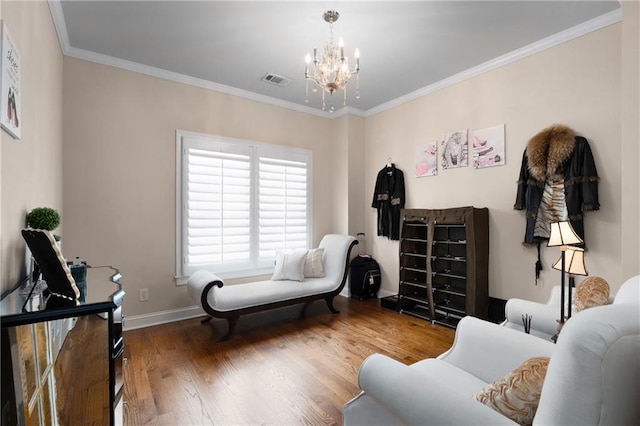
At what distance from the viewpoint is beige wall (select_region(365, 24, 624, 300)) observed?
8.64ft

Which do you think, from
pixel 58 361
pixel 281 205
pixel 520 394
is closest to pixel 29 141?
pixel 58 361

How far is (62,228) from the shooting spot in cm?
303

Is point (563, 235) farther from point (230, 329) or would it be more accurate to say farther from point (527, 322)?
point (230, 329)

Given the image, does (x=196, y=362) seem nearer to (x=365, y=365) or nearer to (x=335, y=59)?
(x=365, y=365)

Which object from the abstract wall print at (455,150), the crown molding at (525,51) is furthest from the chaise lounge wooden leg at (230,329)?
the crown molding at (525,51)

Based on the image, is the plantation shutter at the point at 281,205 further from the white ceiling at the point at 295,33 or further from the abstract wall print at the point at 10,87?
the abstract wall print at the point at 10,87

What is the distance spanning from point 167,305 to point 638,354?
12.6 ft

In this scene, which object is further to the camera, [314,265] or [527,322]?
[314,265]

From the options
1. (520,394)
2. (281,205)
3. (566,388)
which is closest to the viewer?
(566,388)

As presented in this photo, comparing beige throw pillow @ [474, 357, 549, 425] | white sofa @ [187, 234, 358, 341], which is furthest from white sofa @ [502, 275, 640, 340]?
white sofa @ [187, 234, 358, 341]

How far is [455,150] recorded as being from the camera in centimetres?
376

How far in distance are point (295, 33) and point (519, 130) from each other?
2.42 metres

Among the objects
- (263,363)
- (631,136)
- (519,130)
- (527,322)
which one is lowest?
(263,363)

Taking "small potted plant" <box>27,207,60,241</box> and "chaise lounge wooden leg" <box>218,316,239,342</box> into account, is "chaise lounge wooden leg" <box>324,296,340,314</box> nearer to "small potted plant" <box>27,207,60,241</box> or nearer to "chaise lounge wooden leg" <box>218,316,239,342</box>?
"chaise lounge wooden leg" <box>218,316,239,342</box>
